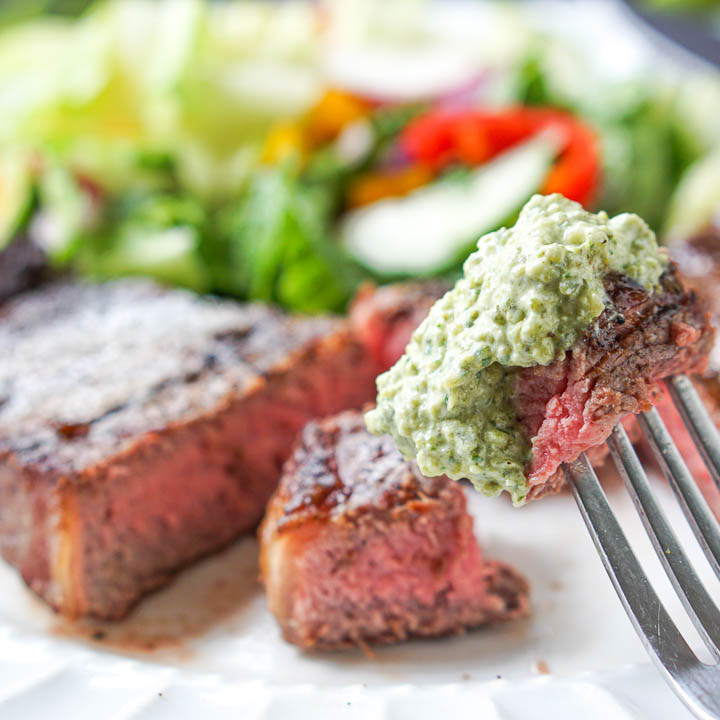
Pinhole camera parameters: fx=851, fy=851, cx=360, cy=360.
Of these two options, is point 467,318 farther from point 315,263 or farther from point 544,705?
point 315,263

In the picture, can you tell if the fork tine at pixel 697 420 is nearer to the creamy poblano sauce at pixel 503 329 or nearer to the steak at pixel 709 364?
the steak at pixel 709 364

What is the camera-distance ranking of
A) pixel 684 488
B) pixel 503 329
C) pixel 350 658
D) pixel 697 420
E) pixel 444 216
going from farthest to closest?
pixel 444 216, pixel 350 658, pixel 697 420, pixel 684 488, pixel 503 329

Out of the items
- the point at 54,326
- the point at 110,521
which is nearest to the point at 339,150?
the point at 54,326

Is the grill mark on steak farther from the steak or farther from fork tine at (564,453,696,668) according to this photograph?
fork tine at (564,453,696,668)

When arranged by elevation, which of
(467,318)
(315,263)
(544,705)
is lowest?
(315,263)

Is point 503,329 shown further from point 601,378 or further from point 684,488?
point 684,488

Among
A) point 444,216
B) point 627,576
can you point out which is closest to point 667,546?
point 627,576

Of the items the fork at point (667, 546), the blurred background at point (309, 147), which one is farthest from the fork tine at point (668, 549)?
the blurred background at point (309, 147)
